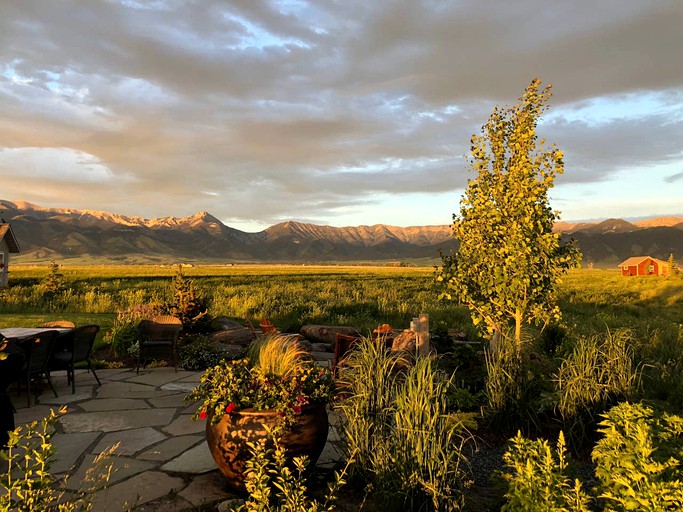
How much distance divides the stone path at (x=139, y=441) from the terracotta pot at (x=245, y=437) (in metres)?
0.28

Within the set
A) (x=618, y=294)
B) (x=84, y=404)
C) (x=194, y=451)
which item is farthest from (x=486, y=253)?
(x=618, y=294)

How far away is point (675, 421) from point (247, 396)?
9.90 feet

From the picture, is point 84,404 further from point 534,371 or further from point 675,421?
point 675,421

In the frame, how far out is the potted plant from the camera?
332cm

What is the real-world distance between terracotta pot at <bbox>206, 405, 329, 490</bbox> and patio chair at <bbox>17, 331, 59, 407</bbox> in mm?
3605

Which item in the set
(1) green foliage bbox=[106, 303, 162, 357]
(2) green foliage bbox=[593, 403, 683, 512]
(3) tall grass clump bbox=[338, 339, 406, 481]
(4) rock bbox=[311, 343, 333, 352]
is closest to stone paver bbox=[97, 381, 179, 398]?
(1) green foliage bbox=[106, 303, 162, 357]

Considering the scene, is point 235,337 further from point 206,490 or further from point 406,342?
point 206,490

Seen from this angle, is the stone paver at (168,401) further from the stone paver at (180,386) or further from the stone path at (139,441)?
the stone paver at (180,386)

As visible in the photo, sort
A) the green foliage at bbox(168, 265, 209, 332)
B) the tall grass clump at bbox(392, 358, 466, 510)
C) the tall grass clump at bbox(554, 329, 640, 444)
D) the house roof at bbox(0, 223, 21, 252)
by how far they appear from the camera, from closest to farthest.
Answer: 1. the tall grass clump at bbox(392, 358, 466, 510)
2. the tall grass clump at bbox(554, 329, 640, 444)
3. the green foliage at bbox(168, 265, 209, 332)
4. the house roof at bbox(0, 223, 21, 252)

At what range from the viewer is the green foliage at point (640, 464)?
7.52ft

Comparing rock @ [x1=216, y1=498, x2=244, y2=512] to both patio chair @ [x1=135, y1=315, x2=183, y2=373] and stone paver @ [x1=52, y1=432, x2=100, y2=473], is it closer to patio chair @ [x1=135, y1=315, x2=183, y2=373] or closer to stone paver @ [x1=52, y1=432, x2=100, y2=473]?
stone paver @ [x1=52, y1=432, x2=100, y2=473]

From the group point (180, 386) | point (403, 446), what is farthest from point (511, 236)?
point (180, 386)

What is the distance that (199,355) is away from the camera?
8.34 meters

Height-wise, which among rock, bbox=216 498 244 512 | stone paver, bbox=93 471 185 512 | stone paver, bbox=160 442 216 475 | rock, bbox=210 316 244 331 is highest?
rock, bbox=216 498 244 512
